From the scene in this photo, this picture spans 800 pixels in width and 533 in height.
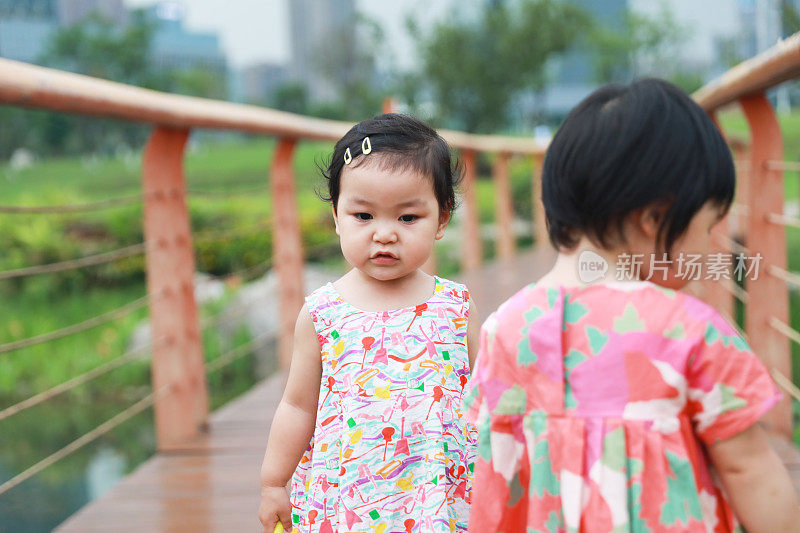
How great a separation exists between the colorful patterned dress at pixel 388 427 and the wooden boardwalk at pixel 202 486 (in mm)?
715

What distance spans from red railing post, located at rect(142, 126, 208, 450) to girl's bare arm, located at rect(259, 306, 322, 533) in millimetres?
1188

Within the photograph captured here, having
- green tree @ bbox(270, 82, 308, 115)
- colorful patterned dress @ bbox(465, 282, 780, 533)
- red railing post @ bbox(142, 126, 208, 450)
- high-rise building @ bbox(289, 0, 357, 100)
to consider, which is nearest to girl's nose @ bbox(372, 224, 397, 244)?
colorful patterned dress @ bbox(465, 282, 780, 533)

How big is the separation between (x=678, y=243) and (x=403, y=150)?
49 centimetres

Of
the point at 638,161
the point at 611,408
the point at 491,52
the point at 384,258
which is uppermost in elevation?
the point at 491,52

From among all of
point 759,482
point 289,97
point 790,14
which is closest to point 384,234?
point 759,482

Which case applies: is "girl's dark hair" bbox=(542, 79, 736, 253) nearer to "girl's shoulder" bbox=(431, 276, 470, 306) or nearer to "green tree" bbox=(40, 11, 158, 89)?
"girl's shoulder" bbox=(431, 276, 470, 306)

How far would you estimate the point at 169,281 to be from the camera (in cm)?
249

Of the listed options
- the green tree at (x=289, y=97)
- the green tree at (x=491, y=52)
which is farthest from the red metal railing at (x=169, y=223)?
the green tree at (x=289, y=97)

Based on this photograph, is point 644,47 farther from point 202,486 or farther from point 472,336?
point 472,336

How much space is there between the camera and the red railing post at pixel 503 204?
746 centimetres

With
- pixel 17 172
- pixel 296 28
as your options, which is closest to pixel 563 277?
pixel 17 172

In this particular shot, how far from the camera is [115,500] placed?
2.10 meters

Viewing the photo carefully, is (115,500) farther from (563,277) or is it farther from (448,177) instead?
(563,277)

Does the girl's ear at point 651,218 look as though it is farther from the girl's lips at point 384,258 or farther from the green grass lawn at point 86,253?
the green grass lawn at point 86,253
